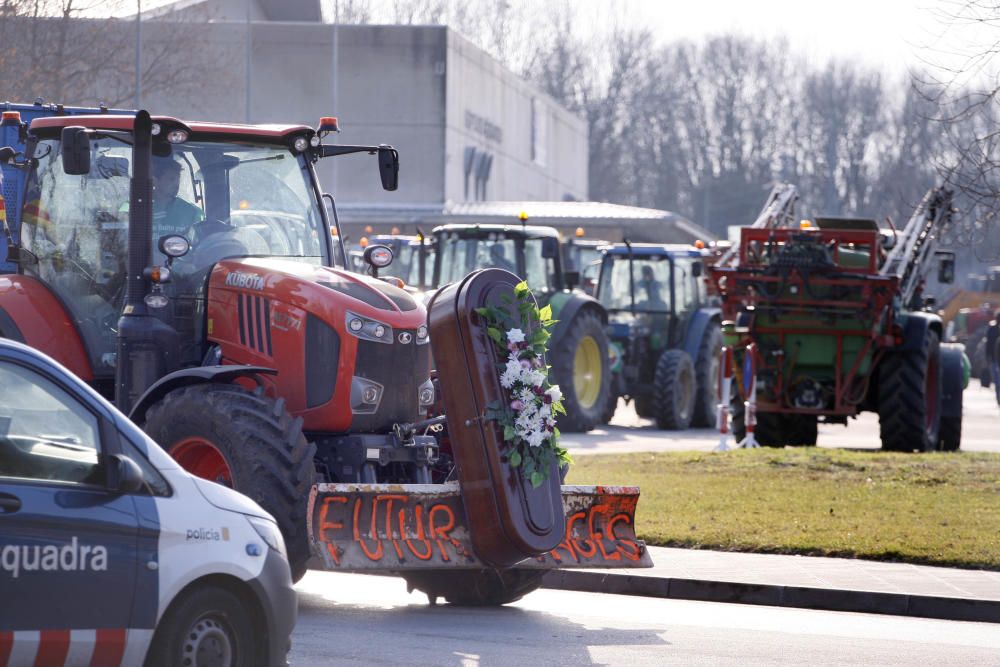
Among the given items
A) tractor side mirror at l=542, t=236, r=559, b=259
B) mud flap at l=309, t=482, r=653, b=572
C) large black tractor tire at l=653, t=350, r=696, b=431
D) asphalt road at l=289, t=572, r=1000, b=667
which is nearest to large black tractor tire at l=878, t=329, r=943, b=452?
tractor side mirror at l=542, t=236, r=559, b=259

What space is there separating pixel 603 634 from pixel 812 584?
2273 mm

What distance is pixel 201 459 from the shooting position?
1031 centimetres

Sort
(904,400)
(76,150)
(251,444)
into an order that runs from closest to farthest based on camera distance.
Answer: (251,444)
(76,150)
(904,400)

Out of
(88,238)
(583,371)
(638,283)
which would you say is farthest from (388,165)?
(638,283)

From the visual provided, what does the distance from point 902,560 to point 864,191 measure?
264 ft

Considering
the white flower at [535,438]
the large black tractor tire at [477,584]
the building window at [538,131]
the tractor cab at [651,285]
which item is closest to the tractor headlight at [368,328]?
the white flower at [535,438]

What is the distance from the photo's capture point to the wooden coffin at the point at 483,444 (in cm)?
1020

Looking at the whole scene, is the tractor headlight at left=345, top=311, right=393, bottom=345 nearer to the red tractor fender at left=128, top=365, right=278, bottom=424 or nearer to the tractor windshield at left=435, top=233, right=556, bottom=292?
the red tractor fender at left=128, top=365, right=278, bottom=424

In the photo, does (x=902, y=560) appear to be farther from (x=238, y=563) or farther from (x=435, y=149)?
(x=435, y=149)

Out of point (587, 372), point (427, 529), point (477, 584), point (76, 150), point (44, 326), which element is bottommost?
point (477, 584)

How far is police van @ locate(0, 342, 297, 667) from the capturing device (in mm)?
6477

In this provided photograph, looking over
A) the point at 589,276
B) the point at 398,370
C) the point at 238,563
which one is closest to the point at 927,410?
the point at 589,276

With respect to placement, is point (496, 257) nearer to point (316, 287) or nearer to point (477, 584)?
point (477, 584)

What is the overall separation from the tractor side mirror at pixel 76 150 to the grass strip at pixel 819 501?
568 centimetres
